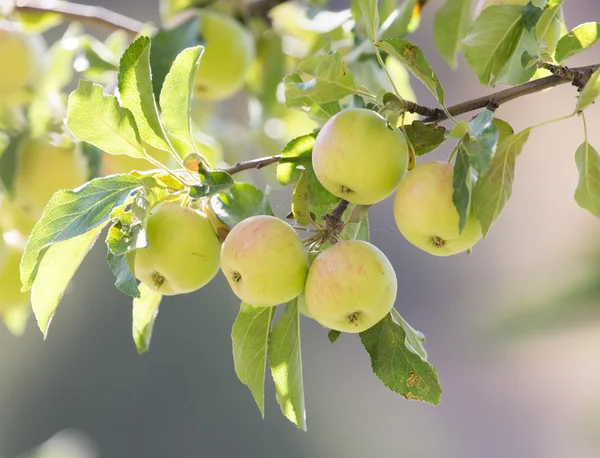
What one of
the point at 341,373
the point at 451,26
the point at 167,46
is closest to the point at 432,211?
the point at 451,26

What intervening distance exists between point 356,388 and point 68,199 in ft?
12.2

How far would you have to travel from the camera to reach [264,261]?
0.55 metres

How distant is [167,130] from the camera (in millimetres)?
680

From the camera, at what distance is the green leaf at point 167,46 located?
92cm

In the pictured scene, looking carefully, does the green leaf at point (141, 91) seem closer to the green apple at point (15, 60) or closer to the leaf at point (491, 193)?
the leaf at point (491, 193)

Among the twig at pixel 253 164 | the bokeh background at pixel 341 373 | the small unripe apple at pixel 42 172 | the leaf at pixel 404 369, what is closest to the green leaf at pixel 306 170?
the twig at pixel 253 164

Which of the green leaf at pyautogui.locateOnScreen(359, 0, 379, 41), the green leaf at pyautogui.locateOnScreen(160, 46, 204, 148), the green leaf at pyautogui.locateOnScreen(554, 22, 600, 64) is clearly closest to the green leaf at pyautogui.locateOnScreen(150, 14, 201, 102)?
the green leaf at pyautogui.locateOnScreen(160, 46, 204, 148)

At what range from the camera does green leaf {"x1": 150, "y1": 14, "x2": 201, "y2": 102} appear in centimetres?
92

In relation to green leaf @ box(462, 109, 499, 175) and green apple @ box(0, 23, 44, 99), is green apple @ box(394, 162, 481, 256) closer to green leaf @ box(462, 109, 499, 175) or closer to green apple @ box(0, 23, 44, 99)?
green leaf @ box(462, 109, 499, 175)

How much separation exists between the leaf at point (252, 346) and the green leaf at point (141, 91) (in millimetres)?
154

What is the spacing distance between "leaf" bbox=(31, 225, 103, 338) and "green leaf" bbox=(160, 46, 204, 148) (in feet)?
0.37

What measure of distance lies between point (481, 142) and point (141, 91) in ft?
0.93

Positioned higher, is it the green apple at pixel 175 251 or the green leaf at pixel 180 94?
the green leaf at pixel 180 94

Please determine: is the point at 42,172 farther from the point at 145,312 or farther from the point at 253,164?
the point at 253,164
